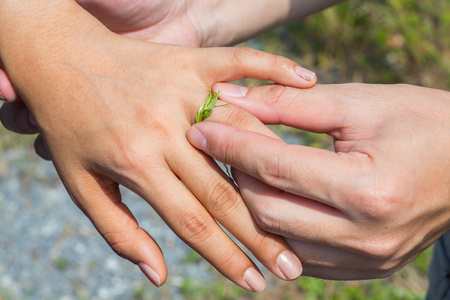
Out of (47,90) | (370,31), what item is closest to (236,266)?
(47,90)

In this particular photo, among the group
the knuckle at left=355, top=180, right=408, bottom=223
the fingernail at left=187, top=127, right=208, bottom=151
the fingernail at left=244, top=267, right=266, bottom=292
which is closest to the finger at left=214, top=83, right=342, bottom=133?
the fingernail at left=187, top=127, right=208, bottom=151

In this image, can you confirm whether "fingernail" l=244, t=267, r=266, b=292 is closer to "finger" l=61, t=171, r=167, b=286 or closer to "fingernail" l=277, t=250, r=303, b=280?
"fingernail" l=277, t=250, r=303, b=280

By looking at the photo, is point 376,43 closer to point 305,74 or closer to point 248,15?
point 248,15

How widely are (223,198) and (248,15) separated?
972 millimetres

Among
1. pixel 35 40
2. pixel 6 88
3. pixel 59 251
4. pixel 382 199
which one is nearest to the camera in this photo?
pixel 382 199

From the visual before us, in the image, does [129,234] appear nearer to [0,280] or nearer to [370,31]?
[0,280]

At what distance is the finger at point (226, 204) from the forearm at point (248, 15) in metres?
0.86

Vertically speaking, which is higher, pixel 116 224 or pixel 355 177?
pixel 355 177

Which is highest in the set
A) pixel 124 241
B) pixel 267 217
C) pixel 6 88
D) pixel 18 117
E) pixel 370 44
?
pixel 6 88

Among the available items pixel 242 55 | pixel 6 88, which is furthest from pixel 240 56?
pixel 6 88

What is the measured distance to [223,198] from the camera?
169 centimetres

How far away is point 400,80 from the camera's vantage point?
4.22 meters

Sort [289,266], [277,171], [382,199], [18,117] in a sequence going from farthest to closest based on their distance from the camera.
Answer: [18,117] < [289,266] < [277,171] < [382,199]

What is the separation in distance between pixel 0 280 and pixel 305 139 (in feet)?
7.34
